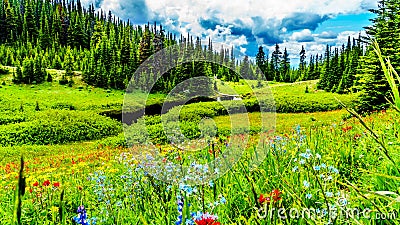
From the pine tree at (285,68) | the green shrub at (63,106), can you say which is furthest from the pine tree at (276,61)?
the green shrub at (63,106)

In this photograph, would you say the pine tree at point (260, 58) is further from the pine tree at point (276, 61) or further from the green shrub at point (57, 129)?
the green shrub at point (57, 129)

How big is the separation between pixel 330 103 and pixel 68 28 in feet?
223

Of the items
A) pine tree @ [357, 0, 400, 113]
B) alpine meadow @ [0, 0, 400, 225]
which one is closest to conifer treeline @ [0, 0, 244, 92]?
alpine meadow @ [0, 0, 400, 225]

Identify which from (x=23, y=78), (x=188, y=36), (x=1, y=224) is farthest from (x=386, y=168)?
(x=188, y=36)

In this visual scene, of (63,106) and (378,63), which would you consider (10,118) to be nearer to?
(63,106)

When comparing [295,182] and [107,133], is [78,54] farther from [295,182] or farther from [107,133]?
[295,182]

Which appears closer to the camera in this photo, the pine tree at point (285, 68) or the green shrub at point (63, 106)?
the green shrub at point (63, 106)

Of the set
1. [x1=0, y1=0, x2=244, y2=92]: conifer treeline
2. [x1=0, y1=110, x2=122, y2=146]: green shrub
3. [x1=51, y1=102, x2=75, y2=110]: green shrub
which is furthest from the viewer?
[x1=0, y1=0, x2=244, y2=92]: conifer treeline

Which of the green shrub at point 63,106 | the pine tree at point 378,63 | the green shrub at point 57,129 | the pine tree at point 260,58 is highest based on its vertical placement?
the pine tree at point 260,58

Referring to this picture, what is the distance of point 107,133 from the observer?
2919 cm

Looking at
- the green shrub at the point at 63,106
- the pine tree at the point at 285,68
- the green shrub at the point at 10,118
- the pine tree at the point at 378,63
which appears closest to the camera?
the pine tree at the point at 378,63

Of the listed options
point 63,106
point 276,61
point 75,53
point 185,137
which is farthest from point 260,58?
point 185,137

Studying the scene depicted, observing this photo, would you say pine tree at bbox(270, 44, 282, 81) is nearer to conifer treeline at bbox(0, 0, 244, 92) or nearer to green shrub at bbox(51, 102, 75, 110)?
conifer treeline at bbox(0, 0, 244, 92)

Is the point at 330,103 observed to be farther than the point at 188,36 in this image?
No
